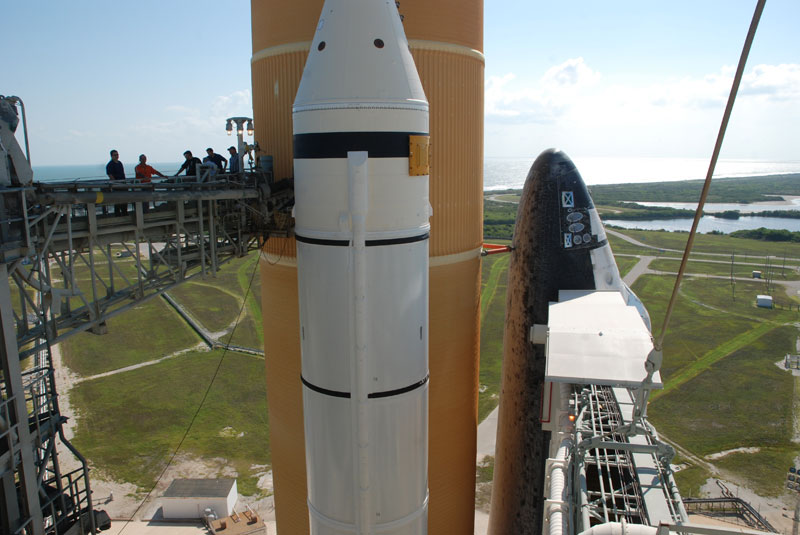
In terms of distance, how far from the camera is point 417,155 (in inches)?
299

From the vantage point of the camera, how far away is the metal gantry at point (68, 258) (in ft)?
22.2

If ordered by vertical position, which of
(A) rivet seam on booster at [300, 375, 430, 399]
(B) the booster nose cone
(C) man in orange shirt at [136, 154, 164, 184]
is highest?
(B) the booster nose cone

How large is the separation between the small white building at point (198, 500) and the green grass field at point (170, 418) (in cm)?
131

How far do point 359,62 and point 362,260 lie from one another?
2.50 meters

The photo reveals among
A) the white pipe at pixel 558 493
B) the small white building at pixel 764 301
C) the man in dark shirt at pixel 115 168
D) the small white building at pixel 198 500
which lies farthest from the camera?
the small white building at pixel 764 301

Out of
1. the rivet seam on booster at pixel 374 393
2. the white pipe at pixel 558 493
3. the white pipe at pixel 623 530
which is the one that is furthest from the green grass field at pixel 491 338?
the white pipe at pixel 623 530

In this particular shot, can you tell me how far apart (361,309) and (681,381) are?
2754 cm

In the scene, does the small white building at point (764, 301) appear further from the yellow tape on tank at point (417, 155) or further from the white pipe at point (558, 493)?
the yellow tape on tank at point (417, 155)

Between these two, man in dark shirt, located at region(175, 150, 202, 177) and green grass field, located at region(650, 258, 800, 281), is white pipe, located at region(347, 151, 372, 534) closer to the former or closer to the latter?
man in dark shirt, located at region(175, 150, 202, 177)

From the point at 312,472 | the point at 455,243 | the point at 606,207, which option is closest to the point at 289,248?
the point at 455,243

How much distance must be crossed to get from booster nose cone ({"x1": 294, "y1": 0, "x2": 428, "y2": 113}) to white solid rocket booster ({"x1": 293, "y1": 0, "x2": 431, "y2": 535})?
1 centimetres

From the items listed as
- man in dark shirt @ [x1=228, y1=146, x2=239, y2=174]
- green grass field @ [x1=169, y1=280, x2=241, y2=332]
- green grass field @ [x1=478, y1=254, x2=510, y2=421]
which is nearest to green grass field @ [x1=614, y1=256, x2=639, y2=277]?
green grass field @ [x1=478, y1=254, x2=510, y2=421]

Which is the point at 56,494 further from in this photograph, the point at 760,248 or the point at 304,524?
the point at 760,248

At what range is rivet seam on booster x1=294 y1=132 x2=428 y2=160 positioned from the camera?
7.27 m
